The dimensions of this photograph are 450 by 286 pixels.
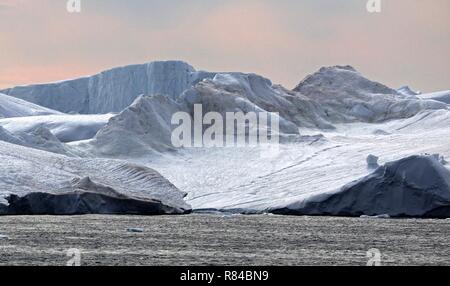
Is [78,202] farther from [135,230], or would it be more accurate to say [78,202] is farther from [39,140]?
[39,140]

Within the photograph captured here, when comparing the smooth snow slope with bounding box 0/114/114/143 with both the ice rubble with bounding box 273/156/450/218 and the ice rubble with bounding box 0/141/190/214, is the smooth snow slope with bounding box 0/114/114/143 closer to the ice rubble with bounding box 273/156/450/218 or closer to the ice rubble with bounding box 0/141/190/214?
the ice rubble with bounding box 0/141/190/214

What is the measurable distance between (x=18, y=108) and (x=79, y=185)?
172 feet

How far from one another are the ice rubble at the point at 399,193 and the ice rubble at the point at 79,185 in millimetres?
6599

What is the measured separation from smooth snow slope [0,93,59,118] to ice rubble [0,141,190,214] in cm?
4265

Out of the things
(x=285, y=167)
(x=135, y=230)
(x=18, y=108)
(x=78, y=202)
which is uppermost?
(x=18, y=108)

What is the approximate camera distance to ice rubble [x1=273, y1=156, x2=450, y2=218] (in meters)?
44.0

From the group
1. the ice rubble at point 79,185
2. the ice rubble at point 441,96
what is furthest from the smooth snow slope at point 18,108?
the ice rubble at point 79,185

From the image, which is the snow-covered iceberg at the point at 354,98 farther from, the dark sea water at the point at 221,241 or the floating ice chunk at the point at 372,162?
the dark sea water at the point at 221,241

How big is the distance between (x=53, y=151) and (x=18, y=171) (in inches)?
435

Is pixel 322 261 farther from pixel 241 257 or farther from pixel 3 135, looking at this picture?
pixel 3 135

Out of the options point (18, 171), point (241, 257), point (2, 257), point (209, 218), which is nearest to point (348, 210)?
point (209, 218)

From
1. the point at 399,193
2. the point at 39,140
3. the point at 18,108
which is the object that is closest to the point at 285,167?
the point at 39,140

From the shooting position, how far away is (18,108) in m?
96.4

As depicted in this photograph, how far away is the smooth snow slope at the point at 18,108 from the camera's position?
94.3m
